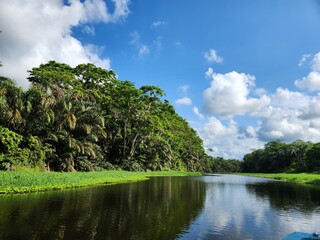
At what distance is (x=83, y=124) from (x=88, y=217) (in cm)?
3121

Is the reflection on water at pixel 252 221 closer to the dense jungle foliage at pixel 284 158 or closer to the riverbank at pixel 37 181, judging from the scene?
the riverbank at pixel 37 181

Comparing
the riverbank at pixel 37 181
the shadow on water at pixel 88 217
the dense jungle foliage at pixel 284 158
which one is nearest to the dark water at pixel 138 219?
the shadow on water at pixel 88 217

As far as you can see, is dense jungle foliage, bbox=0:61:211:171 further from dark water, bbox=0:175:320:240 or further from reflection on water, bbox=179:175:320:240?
reflection on water, bbox=179:175:320:240

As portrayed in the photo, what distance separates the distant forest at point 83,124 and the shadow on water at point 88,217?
47.3ft

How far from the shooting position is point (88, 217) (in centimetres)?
1720

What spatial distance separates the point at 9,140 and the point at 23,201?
52.9ft

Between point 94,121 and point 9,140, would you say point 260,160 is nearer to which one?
point 94,121

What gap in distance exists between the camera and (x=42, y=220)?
15664mm

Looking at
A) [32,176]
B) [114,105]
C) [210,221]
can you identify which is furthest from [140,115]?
[210,221]

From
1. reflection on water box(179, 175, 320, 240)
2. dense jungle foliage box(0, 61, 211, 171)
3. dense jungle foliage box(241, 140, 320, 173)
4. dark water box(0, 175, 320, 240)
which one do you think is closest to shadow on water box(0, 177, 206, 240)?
dark water box(0, 175, 320, 240)

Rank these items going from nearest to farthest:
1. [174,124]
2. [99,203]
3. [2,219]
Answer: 1. [2,219]
2. [99,203]
3. [174,124]

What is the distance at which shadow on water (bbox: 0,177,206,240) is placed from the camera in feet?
45.1

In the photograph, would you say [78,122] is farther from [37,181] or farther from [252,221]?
[252,221]

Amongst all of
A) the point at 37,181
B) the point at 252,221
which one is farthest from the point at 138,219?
the point at 37,181
